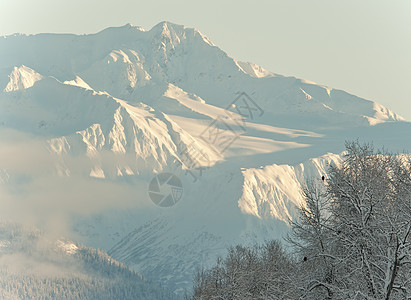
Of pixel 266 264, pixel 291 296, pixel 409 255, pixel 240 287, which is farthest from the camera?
pixel 266 264

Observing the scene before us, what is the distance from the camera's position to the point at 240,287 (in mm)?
76188

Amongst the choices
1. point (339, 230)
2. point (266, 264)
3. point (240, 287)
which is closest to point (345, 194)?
point (339, 230)

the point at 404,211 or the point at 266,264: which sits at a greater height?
the point at 404,211

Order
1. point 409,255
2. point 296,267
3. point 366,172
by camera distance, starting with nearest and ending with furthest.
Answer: point 409,255
point 296,267
point 366,172

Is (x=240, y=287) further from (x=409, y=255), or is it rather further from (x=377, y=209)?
(x=409, y=255)

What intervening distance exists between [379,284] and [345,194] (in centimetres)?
→ 480

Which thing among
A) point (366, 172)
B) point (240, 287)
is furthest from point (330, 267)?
point (240, 287)

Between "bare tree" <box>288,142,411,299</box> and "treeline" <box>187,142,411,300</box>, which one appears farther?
"treeline" <box>187,142,411,300</box>

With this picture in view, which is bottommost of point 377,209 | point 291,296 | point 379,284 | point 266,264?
point 266,264

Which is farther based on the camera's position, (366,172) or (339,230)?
(366,172)

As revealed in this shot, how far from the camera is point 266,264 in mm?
86625

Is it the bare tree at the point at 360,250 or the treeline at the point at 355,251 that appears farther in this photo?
the treeline at the point at 355,251

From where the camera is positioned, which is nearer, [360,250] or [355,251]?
[360,250]

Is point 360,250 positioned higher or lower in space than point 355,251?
higher
